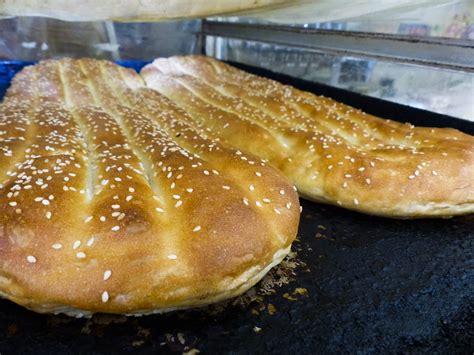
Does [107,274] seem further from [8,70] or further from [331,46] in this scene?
[8,70]

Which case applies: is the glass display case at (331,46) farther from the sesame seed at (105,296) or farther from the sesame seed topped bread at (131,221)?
the sesame seed at (105,296)

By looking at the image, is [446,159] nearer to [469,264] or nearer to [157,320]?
Answer: [469,264]

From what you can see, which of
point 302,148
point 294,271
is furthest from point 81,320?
point 302,148

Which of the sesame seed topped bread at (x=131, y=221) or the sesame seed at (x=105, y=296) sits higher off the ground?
the sesame seed topped bread at (x=131, y=221)

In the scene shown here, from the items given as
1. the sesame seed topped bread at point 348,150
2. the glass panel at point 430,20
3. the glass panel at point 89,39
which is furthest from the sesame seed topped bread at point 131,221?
the glass panel at point 89,39

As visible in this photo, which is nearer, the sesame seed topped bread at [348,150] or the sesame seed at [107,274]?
the sesame seed at [107,274]

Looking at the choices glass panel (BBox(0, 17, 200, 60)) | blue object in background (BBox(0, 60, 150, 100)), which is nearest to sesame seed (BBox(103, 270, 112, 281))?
blue object in background (BBox(0, 60, 150, 100))
